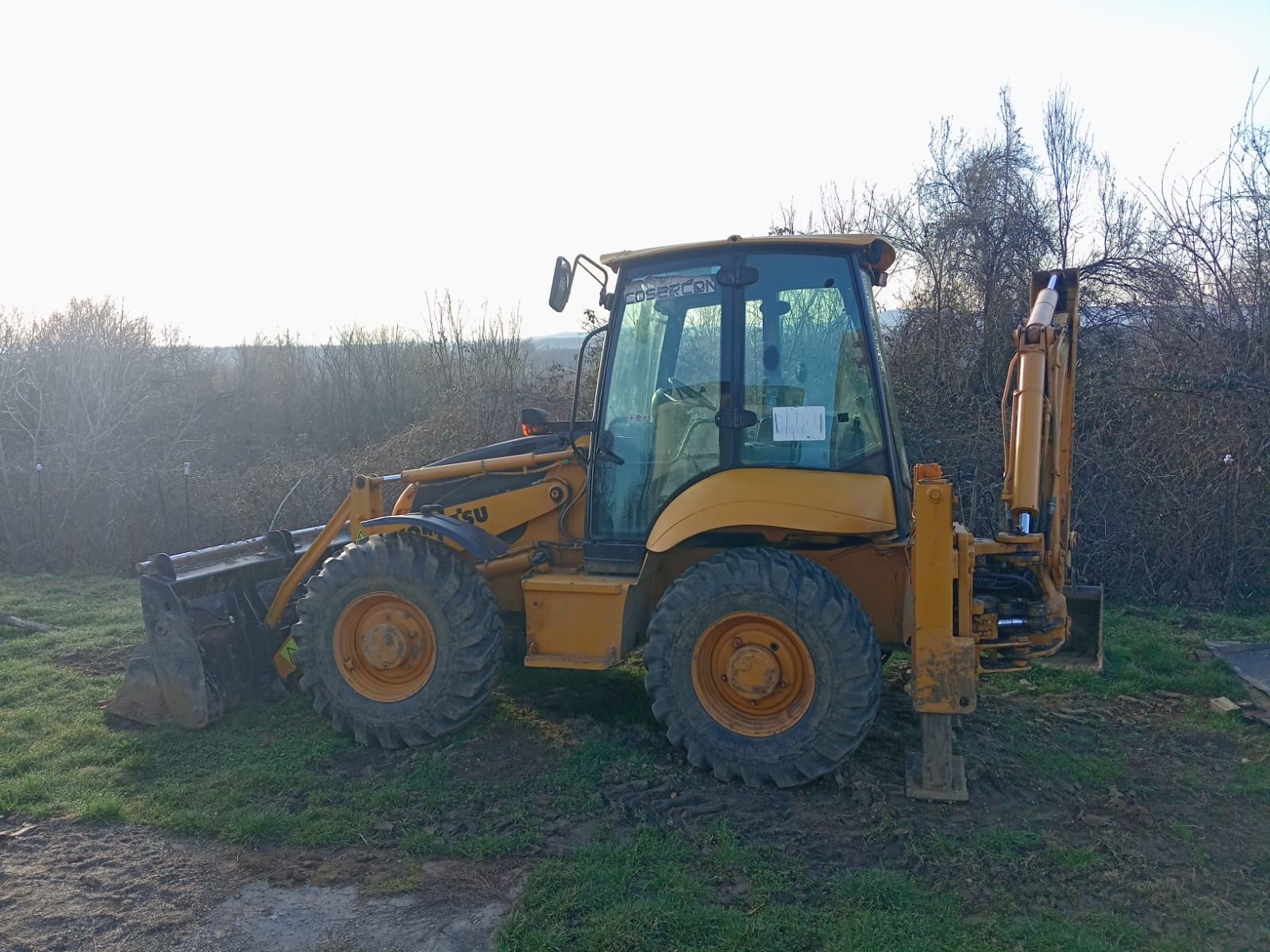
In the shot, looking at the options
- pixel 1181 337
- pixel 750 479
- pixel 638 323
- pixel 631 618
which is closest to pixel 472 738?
pixel 631 618

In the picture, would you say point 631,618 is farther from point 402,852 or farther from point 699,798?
point 402,852

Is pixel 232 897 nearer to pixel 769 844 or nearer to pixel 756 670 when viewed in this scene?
pixel 769 844

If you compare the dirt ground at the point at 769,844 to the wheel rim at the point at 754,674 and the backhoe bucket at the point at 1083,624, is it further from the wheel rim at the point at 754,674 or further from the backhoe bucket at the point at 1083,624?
the backhoe bucket at the point at 1083,624

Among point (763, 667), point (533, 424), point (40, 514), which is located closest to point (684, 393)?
point (533, 424)

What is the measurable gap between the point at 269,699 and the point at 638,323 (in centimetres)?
319

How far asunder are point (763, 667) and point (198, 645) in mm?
3239

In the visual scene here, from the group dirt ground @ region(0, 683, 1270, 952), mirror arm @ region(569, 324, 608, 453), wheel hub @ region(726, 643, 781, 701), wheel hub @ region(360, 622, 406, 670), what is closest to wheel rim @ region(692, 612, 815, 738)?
wheel hub @ region(726, 643, 781, 701)

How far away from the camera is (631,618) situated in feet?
16.5

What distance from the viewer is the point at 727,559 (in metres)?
4.63

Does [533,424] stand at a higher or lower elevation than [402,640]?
higher

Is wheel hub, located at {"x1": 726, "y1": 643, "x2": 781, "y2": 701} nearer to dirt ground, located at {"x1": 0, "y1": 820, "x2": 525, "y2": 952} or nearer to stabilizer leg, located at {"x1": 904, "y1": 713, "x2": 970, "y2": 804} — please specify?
stabilizer leg, located at {"x1": 904, "y1": 713, "x2": 970, "y2": 804}

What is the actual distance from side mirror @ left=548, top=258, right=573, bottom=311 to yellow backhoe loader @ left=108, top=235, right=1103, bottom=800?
0.04ft

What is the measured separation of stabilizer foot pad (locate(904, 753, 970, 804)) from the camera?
434 cm

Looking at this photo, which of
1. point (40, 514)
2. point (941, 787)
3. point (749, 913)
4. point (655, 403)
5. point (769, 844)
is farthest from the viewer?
point (40, 514)
